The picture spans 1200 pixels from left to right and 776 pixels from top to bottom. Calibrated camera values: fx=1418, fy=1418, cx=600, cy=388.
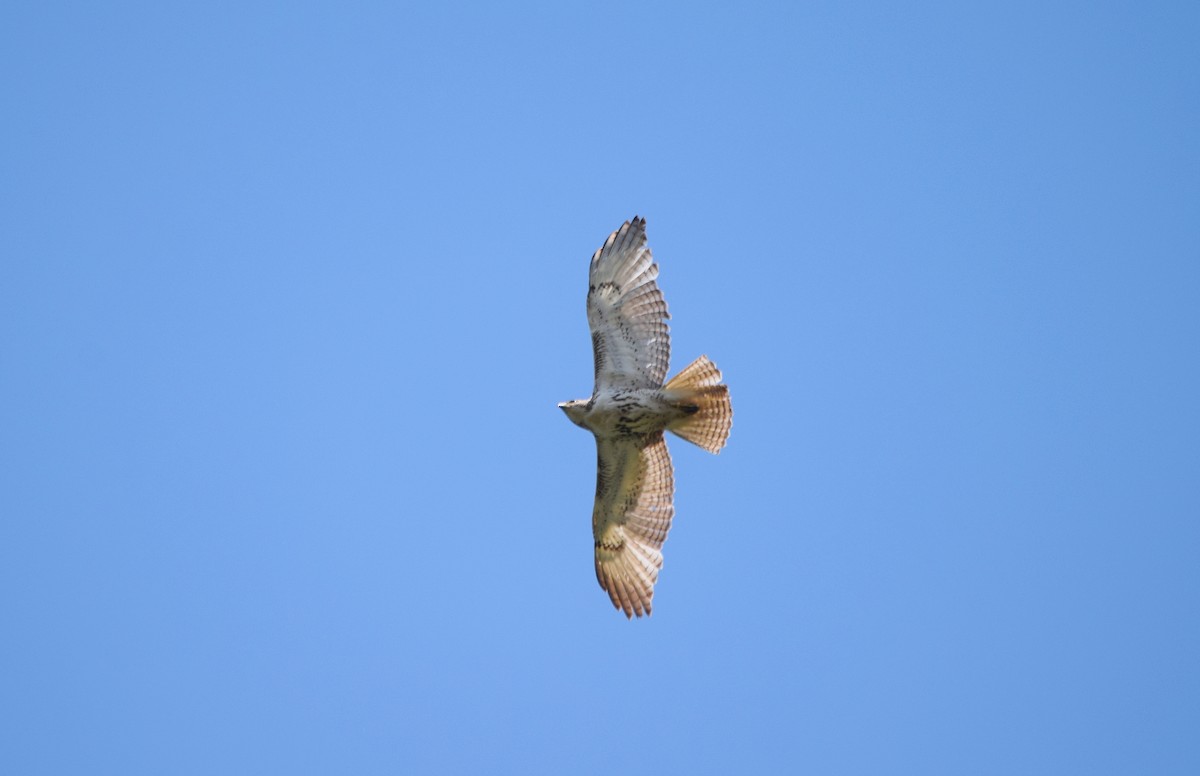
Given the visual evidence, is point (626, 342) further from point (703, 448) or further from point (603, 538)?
point (603, 538)

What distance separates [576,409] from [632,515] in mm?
1359

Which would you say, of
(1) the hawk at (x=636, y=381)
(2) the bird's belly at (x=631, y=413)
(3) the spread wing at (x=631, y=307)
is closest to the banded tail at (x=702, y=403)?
(1) the hawk at (x=636, y=381)

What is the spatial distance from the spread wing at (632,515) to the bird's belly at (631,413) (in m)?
0.25

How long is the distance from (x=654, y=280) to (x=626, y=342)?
0.66 metres

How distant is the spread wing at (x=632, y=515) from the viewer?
14.2 metres

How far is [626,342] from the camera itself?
1366 cm

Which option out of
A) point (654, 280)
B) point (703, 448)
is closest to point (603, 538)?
point (703, 448)

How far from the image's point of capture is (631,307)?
1356 centimetres

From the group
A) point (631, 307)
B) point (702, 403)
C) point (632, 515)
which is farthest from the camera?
point (632, 515)

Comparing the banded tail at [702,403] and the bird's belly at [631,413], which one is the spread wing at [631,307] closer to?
the bird's belly at [631,413]

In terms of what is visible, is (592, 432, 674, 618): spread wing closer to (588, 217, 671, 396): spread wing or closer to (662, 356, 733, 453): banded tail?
(662, 356, 733, 453): banded tail

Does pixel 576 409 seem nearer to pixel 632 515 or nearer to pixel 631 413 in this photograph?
pixel 631 413

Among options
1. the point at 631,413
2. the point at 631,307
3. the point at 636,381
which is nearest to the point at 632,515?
the point at 631,413

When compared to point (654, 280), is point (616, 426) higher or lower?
lower
